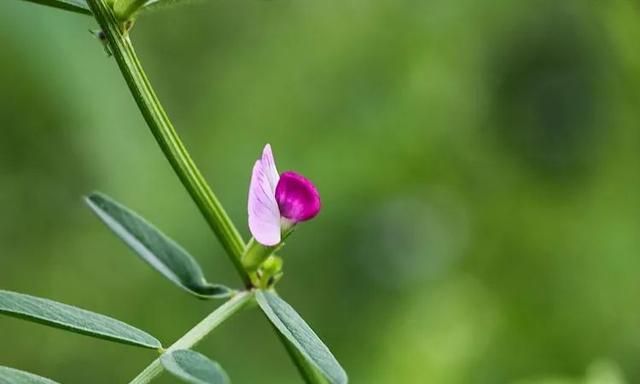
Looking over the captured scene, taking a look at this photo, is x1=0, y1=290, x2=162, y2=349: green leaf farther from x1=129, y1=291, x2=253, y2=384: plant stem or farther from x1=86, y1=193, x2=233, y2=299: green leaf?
x1=86, y1=193, x2=233, y2=299: green leaf

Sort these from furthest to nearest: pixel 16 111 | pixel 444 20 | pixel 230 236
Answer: pixel 444 20 → pixel 16 111 → pixel 230 236

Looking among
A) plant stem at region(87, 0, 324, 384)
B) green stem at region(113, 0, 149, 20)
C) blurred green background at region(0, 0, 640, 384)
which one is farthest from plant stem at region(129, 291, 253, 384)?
blurred green background at region(0, 0, 640, 384)

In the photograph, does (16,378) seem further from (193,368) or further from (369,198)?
(369,198)

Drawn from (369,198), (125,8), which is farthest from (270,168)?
(369,198)

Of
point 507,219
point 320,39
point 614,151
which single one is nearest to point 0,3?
point 320,39

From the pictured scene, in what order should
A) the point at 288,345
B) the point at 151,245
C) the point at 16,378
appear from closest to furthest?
1. the point at 16,378
2. the point at 288,345
3. the point at 151,245

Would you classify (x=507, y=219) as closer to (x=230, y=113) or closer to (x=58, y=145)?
(x=230, y=113)

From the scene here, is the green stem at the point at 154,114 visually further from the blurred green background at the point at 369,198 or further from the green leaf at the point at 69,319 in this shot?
the blurred green background at the point at 369,198
